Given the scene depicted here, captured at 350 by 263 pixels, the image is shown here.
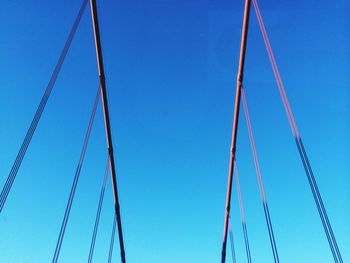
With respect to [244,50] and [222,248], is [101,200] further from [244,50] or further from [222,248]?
[244,50]

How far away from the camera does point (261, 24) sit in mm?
13883

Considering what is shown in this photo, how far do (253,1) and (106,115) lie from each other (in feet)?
28.5

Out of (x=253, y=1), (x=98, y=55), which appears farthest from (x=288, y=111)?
(x=98, y=55)

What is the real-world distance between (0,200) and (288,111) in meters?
9.89

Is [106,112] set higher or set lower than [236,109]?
higher

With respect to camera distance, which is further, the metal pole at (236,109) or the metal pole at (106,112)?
the metal pole at (106,112)

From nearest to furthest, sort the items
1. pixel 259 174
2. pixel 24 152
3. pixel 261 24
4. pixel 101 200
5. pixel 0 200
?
1. pixel 0 200
2. pixel 24 152
3. pixel 261 24
4. pixel 259 174
5. pixel 101 200

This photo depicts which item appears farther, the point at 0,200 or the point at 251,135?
the point at 251,135

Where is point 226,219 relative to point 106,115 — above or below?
below

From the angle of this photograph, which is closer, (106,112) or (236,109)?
(236,109)

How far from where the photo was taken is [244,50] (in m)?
14.2

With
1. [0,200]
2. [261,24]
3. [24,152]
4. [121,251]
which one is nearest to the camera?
[0,200]

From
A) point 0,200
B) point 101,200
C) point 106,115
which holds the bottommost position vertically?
point 0,200

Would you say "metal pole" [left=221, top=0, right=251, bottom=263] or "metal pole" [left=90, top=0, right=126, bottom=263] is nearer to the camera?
"metal pole" [left=221, top=0, right=251, bottom=263]
